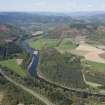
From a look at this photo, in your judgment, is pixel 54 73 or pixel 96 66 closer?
pixel 54 73

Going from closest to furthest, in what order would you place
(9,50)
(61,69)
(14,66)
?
1. (61,69)
2. (14,66)
3. (9,50)

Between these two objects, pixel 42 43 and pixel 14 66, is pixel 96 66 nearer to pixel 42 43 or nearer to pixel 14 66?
pixel 14 66

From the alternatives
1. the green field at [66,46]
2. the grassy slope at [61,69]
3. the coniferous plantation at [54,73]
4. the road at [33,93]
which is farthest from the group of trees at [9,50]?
the road at [33,93]

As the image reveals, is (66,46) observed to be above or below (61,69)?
below

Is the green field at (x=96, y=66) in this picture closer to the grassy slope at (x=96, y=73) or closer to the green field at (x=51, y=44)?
the grassy slope at (x=96, y=73)

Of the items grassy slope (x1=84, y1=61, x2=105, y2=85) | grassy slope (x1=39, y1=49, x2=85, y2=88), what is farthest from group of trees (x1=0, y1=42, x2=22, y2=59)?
grassy slope (x1=84, y1=61, x2=105, y2=85)

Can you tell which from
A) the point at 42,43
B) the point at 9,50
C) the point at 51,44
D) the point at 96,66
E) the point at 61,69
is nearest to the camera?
the point at 61,69

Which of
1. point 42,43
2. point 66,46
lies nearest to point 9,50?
point 42,43

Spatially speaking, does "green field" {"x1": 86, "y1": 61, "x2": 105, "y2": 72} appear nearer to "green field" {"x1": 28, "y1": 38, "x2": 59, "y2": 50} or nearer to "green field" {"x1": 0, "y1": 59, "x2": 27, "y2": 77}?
"green field" {"x1": 0, "y1": 59, "x2": 27, "y2": 77}

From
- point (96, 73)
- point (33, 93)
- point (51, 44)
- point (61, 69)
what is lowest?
point (51, 44)
